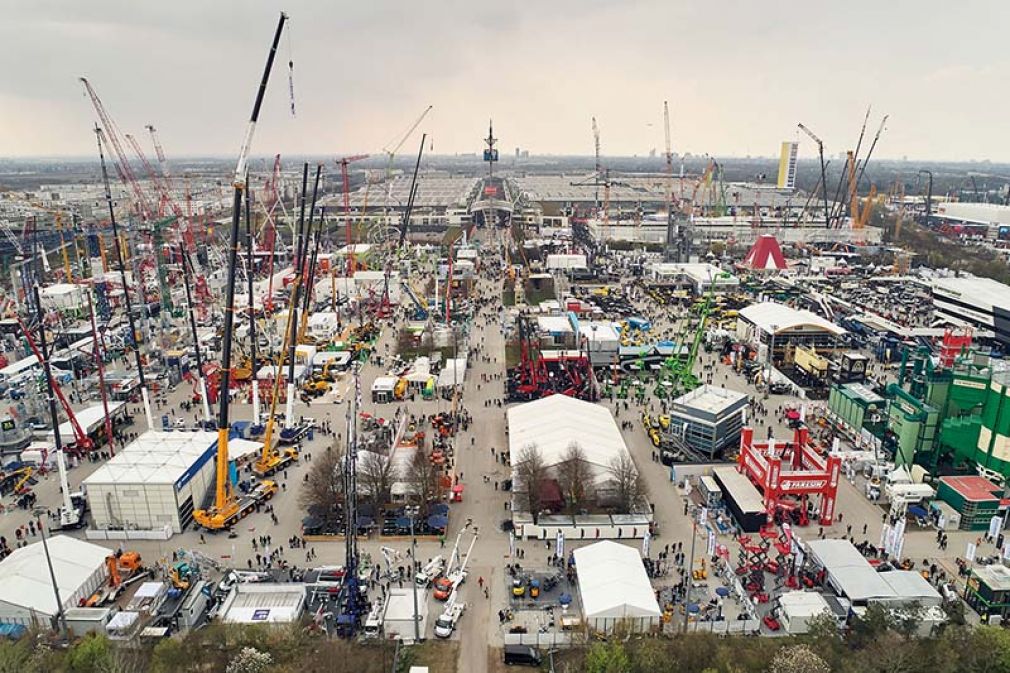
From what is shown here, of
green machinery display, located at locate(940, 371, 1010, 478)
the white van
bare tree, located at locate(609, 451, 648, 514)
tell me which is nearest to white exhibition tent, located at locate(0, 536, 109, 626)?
the white van

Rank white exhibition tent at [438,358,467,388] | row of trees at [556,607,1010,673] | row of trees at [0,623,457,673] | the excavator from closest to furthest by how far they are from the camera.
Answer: row of trees at [556,607,1010,673] < row of trees at [0,623,457,673] < the excavator < white exhibition tent at [438,358,467,388]

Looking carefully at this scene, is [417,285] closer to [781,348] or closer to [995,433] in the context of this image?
[781,348]

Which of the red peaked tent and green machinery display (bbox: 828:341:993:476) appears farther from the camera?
the red peaked tent

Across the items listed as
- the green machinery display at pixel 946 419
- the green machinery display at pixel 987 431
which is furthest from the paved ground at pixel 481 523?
the green machinery display at pixel 987 431

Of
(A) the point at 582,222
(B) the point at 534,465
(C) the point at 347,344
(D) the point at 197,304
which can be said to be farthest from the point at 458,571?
(A) the point at 582,222

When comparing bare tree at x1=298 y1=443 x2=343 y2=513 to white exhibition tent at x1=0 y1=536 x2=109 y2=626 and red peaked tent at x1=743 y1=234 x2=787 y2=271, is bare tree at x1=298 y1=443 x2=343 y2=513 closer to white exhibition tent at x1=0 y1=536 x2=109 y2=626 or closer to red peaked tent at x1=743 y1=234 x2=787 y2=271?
white exhibition tent at x1=0 y1=536 x2=109 y2=626

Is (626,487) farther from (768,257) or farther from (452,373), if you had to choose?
(768,257)
